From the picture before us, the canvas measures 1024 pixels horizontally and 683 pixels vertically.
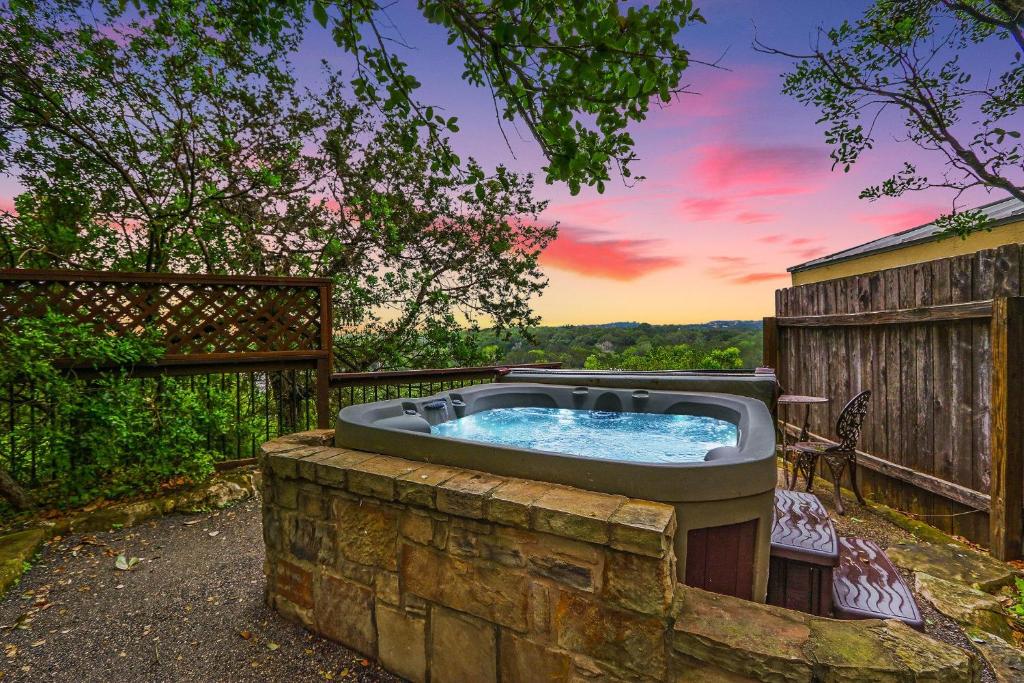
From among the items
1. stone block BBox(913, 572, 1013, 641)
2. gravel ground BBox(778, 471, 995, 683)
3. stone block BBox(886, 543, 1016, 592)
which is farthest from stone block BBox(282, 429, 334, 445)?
stone block BBox(886, 543, 1016, 592)

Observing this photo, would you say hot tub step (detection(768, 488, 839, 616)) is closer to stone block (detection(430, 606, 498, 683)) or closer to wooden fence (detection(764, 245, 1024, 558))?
stone block (detection(430, 606, 498, 683))

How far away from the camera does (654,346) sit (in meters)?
11.7

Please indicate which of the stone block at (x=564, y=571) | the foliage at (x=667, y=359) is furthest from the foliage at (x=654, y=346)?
the stone block at (x=564, y=571)

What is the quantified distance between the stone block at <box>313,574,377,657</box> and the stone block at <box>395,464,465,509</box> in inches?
19.2

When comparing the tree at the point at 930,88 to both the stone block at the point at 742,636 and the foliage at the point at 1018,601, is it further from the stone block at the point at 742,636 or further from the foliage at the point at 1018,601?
the stone block at the point at 742,636

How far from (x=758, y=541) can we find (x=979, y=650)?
4.01 ft

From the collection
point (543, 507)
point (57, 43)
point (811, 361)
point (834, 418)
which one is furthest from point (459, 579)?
point (57, 43)

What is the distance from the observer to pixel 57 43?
13.1 feet

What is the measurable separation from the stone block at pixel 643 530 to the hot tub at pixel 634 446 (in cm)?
10

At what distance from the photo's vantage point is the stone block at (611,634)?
1171 millimetres

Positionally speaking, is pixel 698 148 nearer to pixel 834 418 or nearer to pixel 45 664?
pixel 834 418

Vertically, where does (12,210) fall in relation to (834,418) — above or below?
above

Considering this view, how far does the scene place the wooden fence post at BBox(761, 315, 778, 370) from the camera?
4.77m

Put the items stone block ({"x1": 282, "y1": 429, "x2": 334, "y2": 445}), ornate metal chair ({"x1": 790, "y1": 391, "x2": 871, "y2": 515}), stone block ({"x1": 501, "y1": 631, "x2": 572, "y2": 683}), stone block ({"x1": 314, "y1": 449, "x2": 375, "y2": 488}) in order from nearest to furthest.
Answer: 1. stone block ({"x1": 501, "y1": 631, "x2": 572, "y2": 683})
2. stone block ({"x1": 314, "y1": 449, "x2": 375, "y2": 488})
3. stone block ({"x1": 282, "y1": 429, "x2": 334, "y2": 445})
4. ornate metal chair ({"x1": 790, "y1": 391, "x2": 871, "y2": 515})
